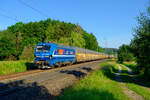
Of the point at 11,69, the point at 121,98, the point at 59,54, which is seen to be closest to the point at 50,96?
the point at 121,98

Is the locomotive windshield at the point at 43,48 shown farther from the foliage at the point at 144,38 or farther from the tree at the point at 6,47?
the tree at the point at 6,47

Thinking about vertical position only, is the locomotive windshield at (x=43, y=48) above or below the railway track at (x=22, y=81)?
above

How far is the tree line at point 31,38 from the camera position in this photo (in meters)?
50.2

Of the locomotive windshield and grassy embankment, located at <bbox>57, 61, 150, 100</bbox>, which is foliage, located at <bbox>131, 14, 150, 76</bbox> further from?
the locomotive windshield

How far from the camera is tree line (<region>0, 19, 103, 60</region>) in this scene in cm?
5016

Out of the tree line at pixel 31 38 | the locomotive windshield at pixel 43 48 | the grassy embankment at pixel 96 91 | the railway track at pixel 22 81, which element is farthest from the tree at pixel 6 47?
the grassy embankment at pixel 96 91

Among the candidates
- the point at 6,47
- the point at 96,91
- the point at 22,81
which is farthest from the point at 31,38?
the point at 96,91

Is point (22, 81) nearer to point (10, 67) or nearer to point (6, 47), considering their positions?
point (10, 67)

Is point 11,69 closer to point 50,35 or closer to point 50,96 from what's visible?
point 50,96

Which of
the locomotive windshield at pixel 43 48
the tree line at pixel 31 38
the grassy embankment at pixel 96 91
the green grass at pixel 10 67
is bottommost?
the grassy embankment at pixel 96 91

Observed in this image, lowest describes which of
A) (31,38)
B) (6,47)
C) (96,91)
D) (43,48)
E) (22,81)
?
(96,91)

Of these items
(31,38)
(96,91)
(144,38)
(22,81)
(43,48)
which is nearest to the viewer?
(96,91)

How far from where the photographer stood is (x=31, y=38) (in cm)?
6406

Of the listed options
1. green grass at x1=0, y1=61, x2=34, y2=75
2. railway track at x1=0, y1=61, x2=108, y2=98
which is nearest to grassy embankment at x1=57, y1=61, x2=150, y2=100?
railway track at x1=0, y1=61, x2=108, y2=98
